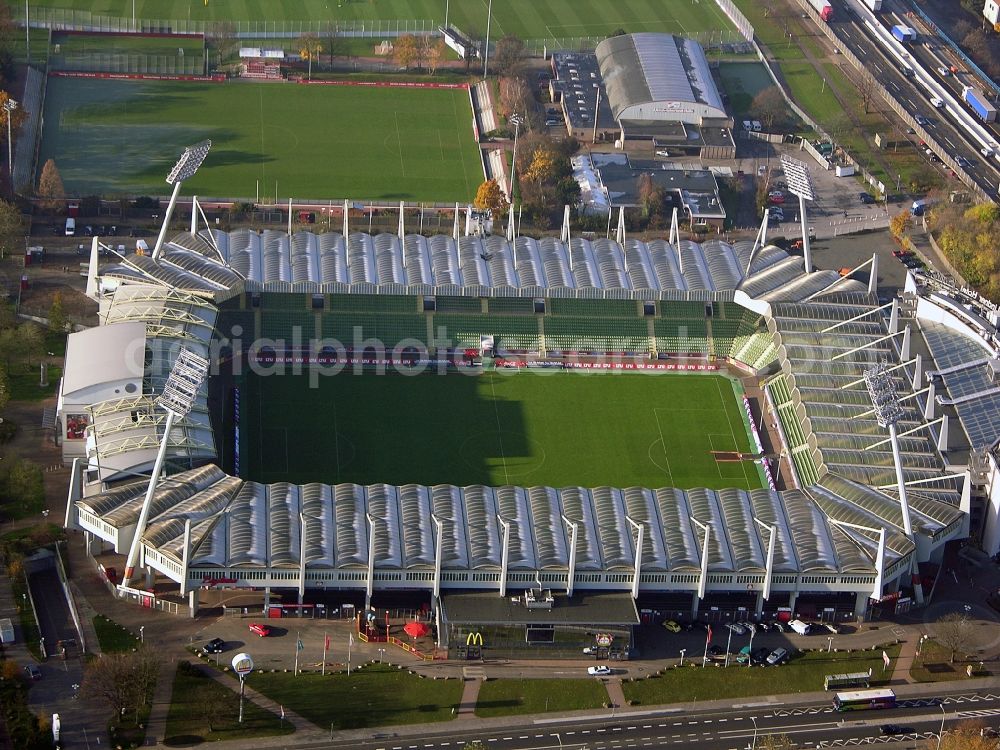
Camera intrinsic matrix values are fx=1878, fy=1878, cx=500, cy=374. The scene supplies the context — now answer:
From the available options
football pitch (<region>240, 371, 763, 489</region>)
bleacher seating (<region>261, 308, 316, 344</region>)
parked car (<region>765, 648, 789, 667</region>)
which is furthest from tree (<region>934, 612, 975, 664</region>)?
bleacher seating (<region>261, 308, 316, 344</region>)

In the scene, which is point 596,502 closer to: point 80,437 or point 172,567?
point 172,567

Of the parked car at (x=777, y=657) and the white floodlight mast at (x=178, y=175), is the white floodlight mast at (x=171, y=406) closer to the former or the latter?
the white floodlight mast at (x=178, y=175)

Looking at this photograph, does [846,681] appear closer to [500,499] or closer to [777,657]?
[777,657]

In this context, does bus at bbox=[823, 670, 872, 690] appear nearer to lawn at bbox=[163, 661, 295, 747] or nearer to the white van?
the white van

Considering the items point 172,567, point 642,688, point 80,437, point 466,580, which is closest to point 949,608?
point 642,688

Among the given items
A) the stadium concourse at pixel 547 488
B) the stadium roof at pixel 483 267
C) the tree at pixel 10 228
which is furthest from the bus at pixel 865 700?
the tree at pixel 10 228

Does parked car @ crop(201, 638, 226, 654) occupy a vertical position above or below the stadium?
below
